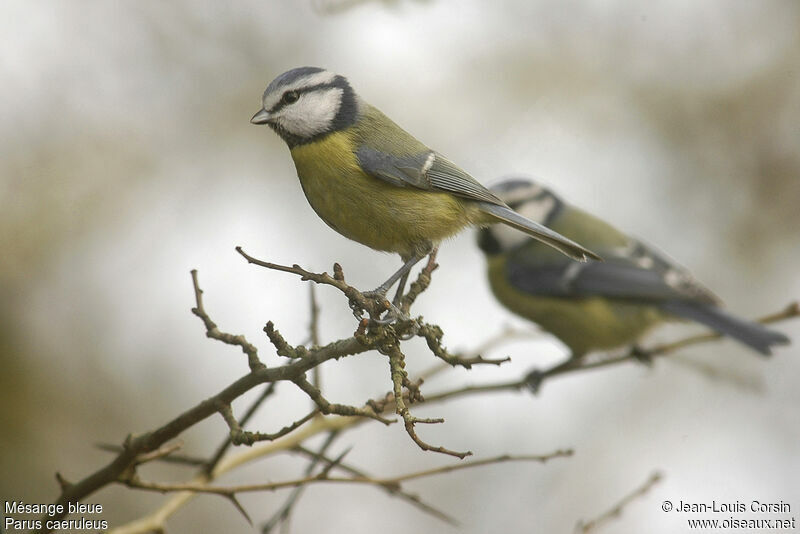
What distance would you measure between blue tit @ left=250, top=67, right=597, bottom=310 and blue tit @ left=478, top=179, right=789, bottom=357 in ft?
6.46

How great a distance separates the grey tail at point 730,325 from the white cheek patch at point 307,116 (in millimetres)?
2348

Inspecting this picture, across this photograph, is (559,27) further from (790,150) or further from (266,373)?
(266,373)

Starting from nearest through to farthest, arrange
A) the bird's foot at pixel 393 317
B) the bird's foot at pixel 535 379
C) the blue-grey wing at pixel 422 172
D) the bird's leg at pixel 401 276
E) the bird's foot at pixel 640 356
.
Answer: the bird's foot at pixel 393 317, the bird's leg at pixel 401 276, the blue-grey wing at pixel 422 172, the bird's foot at pixel 535 379, the bird's foot at pixel 640 356

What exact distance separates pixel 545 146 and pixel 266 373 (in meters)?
4.19

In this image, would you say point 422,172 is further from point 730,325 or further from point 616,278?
point 730,325

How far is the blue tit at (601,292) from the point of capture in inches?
169

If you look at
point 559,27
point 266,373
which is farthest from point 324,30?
point 266,373

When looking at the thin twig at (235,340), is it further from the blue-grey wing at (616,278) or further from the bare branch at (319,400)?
the blue-grey wing at (616,278)

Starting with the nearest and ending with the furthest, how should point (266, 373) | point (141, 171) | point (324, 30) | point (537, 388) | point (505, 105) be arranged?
point (266, 373) → point (537, 388) → point (141, 171) → point (324, 30) → point (505, 105)

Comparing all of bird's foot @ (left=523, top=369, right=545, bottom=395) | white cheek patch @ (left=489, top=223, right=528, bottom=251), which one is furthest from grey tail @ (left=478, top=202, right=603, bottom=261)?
white cheek patch @ (left=489, top=223, right=528, bottom=251)

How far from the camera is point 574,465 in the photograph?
5094mm

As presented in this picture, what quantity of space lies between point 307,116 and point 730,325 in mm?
2635

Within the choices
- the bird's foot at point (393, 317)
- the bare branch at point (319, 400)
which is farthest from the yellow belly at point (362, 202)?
the bare branch at point (319, 400)

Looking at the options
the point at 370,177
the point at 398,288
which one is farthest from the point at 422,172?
the point at 398,288
